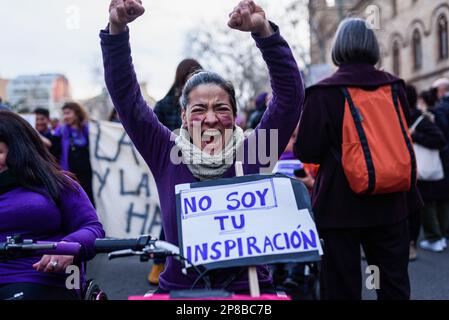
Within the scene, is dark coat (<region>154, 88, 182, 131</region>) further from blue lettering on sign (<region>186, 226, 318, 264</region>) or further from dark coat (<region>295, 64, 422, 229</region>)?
blue lettering on sign (<region>186, 226, 318, 264</region>)

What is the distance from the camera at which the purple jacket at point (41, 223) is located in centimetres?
239

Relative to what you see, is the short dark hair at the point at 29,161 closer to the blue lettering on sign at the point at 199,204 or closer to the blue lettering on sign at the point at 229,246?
the blue lettering on sign at the point at 199,204

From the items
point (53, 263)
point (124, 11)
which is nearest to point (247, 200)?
point (124, 11)

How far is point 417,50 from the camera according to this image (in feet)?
93.8

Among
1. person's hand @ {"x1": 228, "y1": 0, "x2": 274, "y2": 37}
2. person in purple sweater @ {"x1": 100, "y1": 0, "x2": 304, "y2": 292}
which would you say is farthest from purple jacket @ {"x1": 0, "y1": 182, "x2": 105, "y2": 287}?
person's hand @ {"x1": 228, "y1": 0, "x2": 274, "y2": 37}

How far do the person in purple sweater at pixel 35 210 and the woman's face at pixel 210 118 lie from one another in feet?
2.38

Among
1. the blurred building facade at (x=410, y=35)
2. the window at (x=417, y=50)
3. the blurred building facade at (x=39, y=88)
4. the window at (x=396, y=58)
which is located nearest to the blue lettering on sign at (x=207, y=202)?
the blurred building facade at (x=410, y=35)

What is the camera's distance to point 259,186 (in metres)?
1.78

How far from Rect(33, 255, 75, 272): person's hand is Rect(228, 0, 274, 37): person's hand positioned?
4.09 feet

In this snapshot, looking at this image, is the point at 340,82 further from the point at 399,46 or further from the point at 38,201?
the point at 399,46

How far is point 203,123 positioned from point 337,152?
3.57 ft
